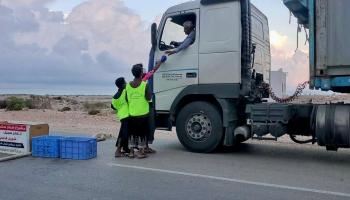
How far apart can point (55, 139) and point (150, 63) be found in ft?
8.35

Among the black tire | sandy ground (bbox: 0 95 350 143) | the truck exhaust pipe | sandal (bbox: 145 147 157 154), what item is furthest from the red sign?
the truck exhaust pipe

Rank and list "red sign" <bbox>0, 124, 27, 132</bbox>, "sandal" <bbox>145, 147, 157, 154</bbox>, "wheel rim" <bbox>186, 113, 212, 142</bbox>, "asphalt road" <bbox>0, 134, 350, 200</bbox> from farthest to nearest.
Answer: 1. "sandal" <bbox>145, 147, 157, 154</bbox>
2. "wheel rim" <bbox>186, 113, 212, 142</bbox>
3. "red sign" <bbox>0, 124, 27, 132</bbox>
4. "asphalt road" <bbox>0, 134, 350, 200</bbox>

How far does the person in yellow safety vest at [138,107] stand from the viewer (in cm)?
830

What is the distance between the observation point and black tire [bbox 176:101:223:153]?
337 inches

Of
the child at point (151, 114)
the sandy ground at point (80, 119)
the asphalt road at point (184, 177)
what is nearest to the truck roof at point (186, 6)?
the child at point (151, 114)

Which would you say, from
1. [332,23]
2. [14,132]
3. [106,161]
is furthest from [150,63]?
[332,23]

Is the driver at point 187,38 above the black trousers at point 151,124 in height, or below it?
above

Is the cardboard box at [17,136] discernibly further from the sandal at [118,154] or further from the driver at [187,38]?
the driver at [187,38]

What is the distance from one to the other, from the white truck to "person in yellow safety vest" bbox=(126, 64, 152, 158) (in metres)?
0.84

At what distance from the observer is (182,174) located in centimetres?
676

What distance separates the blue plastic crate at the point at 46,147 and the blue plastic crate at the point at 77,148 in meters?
0.11

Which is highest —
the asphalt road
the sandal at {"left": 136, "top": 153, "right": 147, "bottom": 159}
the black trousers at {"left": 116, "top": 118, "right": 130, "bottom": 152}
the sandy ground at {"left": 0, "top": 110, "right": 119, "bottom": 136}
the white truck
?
the white truck

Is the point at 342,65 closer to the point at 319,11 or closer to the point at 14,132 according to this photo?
the point at 319,11

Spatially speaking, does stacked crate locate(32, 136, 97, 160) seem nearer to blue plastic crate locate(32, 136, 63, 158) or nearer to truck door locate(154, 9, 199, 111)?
blue plastic crate locate(32, 136, 63, 158)
